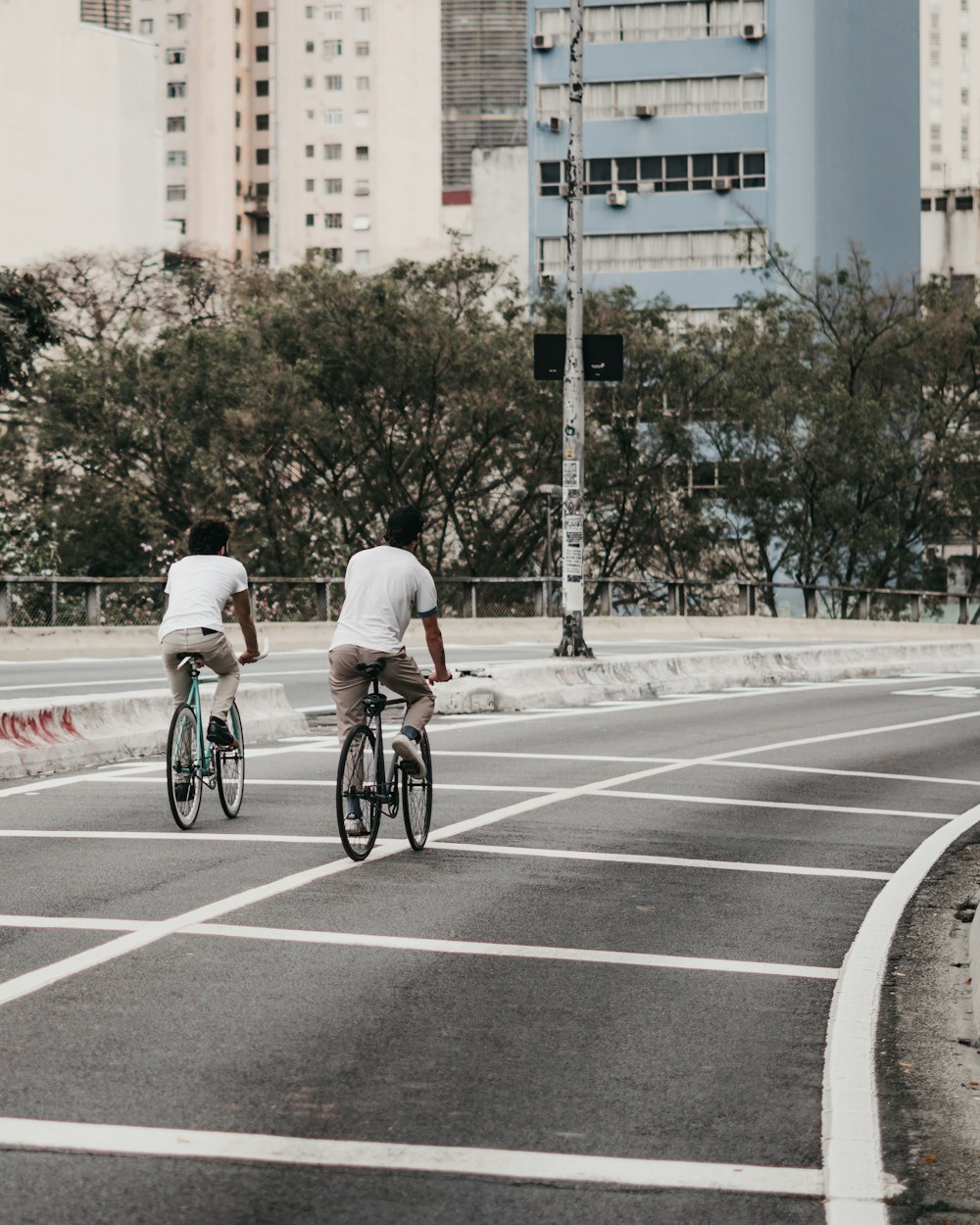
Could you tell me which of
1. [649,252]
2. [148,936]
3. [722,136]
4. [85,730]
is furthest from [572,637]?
[722,136]

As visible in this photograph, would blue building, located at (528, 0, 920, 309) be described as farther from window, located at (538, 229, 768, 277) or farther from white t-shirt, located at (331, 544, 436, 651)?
white t-shirt, located at (331, 544, 436, 651)

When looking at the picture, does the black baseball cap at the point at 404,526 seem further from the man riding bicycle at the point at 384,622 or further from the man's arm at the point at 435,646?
the man's arm at the point at 435,646

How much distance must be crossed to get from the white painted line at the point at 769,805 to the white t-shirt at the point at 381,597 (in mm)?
3721

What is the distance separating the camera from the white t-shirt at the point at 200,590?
11484mm

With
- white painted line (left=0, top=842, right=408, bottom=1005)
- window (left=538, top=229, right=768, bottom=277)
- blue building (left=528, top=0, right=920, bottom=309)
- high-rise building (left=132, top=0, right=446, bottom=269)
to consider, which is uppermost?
high-rise building (left=132, top=0, right=446, bottom=269)

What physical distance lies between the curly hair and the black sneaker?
3.40 ft

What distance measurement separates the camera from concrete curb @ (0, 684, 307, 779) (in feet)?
46.8

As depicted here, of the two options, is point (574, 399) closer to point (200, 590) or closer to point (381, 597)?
point (200, 590)

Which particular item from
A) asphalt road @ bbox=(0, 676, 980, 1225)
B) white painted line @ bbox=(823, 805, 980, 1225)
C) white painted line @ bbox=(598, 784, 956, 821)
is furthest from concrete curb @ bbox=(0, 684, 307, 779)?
white painted line @ bbox=(823, 805, 980, 1225)

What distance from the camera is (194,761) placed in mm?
11453

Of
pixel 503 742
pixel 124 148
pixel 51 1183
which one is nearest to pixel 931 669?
pixel 503 742

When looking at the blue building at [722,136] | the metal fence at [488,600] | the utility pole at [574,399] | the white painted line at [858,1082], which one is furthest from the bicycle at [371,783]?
the blue building at [722,136]

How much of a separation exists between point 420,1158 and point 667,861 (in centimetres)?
554

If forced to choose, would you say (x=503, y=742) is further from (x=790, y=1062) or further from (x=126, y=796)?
(x=790, y=1062)
